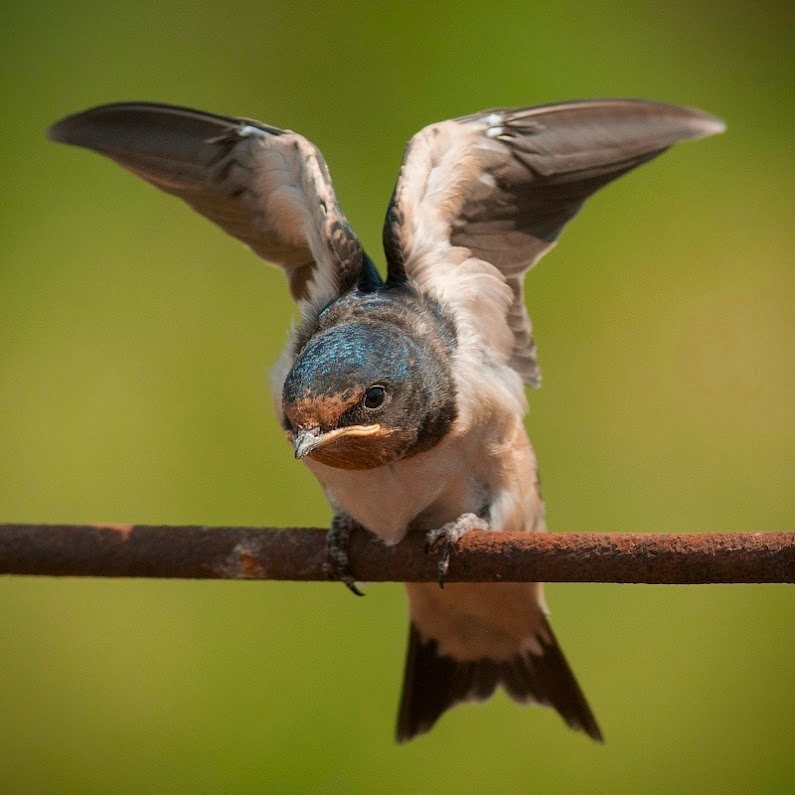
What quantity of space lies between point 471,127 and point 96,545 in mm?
763

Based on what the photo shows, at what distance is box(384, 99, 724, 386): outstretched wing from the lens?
1497 millimetres

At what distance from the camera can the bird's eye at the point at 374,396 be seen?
122 centimetres

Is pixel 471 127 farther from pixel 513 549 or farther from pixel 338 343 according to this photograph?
pixel 513 549

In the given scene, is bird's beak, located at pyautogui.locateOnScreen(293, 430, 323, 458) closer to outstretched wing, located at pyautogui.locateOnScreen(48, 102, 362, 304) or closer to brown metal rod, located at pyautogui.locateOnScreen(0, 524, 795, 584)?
brown metal rod, located at pyautogui.locateOnScreen(0, 524, 795, 584)

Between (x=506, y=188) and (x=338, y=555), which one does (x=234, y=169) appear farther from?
(x=338, y=555)

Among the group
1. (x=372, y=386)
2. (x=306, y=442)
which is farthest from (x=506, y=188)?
(x=306, y=442)

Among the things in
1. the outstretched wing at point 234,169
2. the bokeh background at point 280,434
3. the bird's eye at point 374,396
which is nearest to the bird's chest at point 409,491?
the bird's eye at point 374,396

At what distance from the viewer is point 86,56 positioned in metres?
2.43

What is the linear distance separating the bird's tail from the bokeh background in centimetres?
51

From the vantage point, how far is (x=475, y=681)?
1.72 meters

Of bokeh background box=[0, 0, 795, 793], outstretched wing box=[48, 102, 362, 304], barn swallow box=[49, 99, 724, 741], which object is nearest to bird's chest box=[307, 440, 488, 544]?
barn swallow box=[49, 99, 724, 741]

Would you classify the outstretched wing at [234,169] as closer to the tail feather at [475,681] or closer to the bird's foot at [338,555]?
the bird's foot at [338,555]

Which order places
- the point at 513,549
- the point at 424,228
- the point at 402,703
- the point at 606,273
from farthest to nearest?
1. the point at 606,273
2. the point at 402,703
3. the point at 424,228
4. the point at 513,549

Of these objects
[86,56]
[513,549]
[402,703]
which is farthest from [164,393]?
[513,549]
